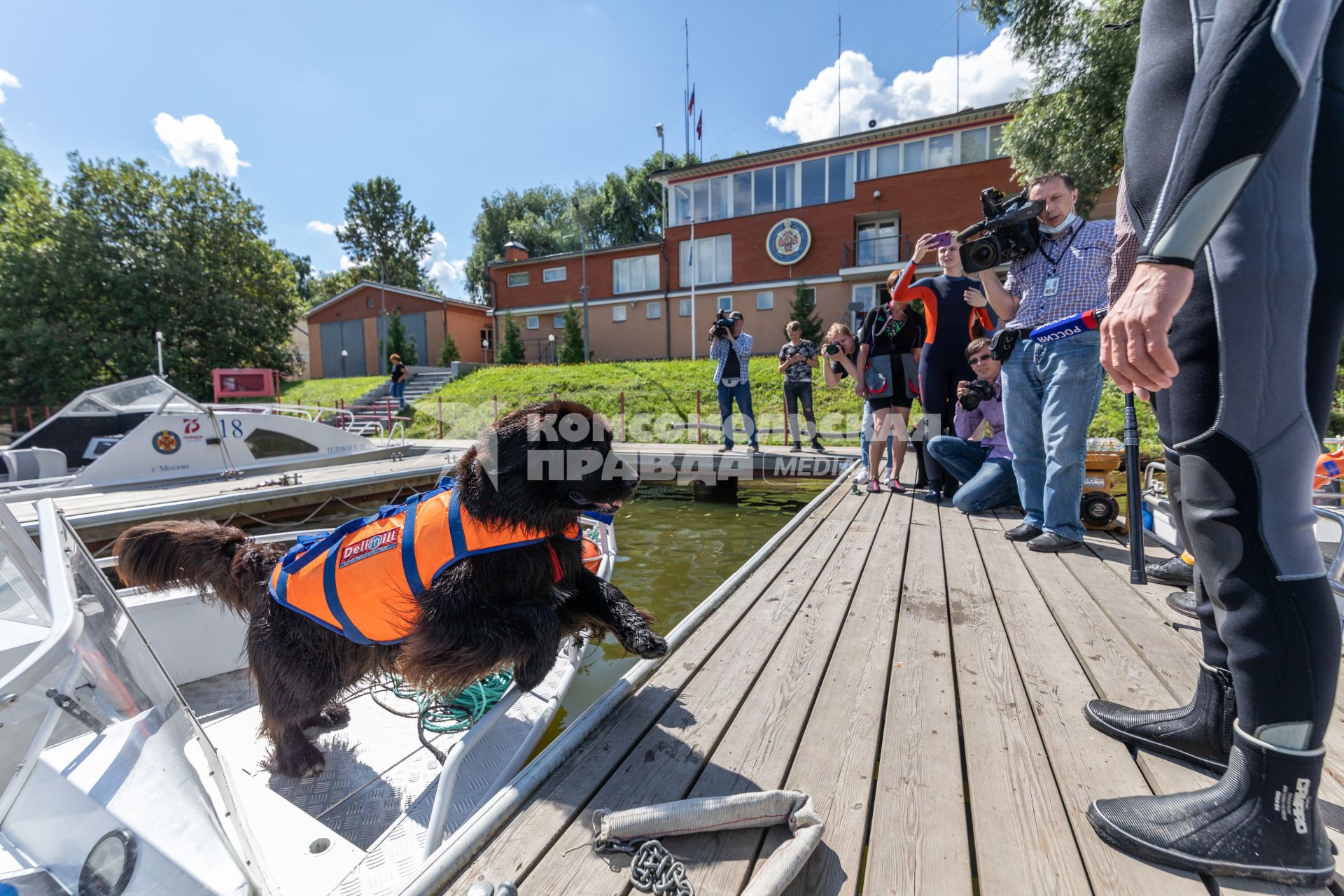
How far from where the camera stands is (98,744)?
945 mm

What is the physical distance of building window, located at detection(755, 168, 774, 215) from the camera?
22.1 meters

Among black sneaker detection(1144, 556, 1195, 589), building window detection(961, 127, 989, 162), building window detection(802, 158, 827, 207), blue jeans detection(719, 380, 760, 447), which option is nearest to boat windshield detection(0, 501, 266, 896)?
black sneaker detection(1144, 556, 1195, 589)

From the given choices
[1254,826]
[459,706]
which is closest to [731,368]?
[459,706]

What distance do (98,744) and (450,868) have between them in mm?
633

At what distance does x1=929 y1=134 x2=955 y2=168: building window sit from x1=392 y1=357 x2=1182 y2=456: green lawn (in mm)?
9740

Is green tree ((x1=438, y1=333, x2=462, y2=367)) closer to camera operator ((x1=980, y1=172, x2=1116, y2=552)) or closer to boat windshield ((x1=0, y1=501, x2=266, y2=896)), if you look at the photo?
camera operator ((x1=980, y1=172, x2=1116, y2=552))

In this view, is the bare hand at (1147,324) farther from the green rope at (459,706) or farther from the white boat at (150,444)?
the white boat at (150,444)

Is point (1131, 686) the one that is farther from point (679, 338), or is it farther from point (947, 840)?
point (679, 338)

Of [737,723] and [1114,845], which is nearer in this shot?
[1114,845]

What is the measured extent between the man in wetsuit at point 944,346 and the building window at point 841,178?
18732 millimetres

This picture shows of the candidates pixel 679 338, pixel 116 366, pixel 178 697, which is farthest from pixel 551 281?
pixel 178 697

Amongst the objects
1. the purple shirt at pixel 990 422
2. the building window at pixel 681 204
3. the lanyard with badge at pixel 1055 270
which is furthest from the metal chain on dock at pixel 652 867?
the building window at pixel 681 204

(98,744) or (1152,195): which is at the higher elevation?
(1152,195)

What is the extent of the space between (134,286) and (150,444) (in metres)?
19.7
